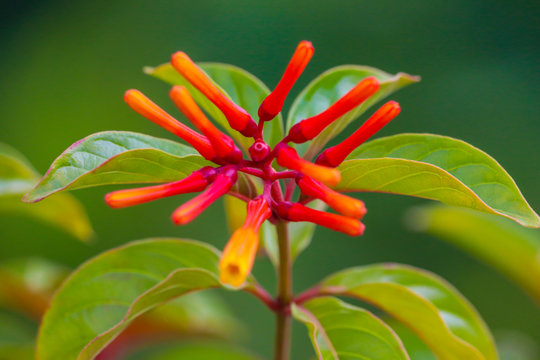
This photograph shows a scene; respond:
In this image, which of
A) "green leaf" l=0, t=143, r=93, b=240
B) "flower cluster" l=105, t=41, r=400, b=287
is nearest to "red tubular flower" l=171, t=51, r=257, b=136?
"flower cluster" l=105, t=41, r=400, b=287

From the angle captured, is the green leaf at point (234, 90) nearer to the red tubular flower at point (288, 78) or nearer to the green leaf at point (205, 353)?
the red tubular flower at point (288, 78)

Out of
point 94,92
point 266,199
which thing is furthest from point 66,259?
point 266,199

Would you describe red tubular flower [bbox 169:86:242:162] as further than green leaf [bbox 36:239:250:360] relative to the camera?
No

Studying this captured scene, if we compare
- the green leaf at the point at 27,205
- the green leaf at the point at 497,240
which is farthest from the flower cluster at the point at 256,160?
the green leaf at the point at 497,240

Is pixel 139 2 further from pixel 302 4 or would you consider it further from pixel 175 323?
pixel 175 323

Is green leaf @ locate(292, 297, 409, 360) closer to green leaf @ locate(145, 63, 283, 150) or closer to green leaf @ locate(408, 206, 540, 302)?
green leaf @ locate(145, 63, 283, 150)

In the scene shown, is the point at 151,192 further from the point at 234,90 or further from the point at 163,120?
the point at 234,90

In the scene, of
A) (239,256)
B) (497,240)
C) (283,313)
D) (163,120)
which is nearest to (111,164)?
(163,120)
